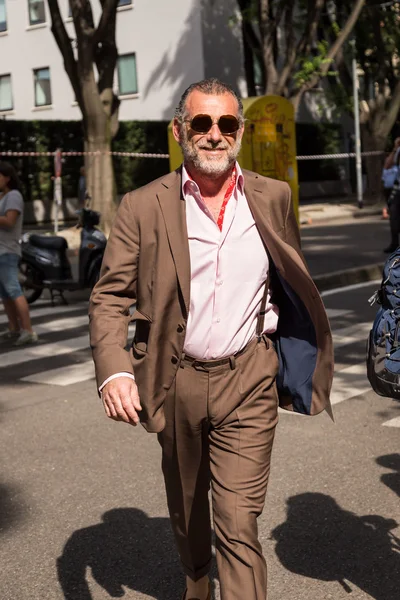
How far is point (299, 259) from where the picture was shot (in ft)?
11.0

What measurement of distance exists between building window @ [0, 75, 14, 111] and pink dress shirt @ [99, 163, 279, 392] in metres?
39.3

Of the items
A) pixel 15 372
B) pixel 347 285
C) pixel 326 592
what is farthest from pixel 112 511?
pixel 347 285

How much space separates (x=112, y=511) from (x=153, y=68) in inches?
1302

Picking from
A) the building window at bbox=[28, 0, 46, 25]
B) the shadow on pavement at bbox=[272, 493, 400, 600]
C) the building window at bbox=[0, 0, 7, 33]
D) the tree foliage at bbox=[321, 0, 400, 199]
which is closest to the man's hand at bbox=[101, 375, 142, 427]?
the shadow on pavement at bbox=[272, 493, 400, 600]

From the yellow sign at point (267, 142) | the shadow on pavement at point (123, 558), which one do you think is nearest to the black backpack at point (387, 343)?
the shadow on pavement at point (123, 558)

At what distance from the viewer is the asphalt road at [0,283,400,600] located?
4195 millimetres

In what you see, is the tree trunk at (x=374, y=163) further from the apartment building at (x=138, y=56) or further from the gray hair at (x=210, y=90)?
the gray hair at (x=210, y=90)

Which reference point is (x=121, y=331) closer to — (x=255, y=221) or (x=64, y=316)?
(x=255, y=221)

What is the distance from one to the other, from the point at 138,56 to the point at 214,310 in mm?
34957

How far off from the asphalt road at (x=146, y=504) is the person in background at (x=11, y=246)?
6.81 feet

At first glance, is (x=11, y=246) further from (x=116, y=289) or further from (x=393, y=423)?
(x=116, y=289)

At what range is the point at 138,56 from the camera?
37.1 m

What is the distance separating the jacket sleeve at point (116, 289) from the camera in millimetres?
3309

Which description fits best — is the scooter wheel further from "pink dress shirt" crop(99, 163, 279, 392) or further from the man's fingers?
the man's fingers
